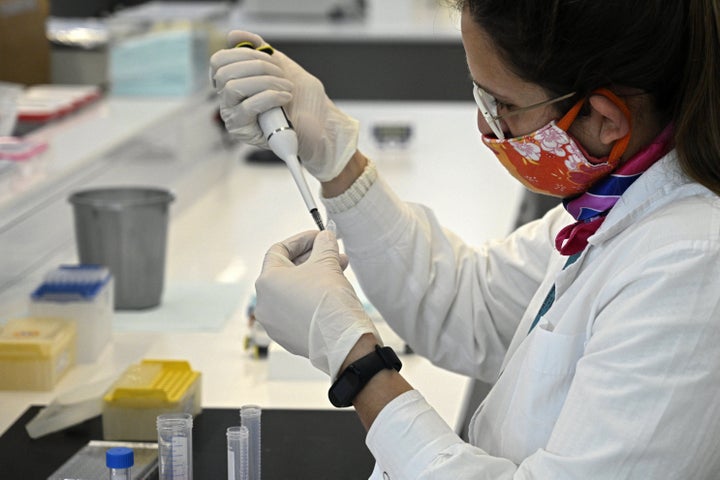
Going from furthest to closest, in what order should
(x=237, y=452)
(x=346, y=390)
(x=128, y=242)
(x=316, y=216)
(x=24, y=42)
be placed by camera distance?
(x=24, y=42), (x=128, y=242), (x=316, y=216), (x=237, y=452), (x=346, y=390)

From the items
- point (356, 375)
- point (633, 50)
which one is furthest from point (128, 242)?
point (633, 50)

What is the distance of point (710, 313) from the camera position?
111 cm

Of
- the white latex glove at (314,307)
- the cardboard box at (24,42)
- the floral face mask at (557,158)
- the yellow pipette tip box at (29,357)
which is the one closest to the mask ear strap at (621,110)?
the floral face mask at (557,158)

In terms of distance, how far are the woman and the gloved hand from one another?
230mm

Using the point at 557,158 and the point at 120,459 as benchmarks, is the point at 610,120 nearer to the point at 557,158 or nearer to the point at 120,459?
the point at 557,158

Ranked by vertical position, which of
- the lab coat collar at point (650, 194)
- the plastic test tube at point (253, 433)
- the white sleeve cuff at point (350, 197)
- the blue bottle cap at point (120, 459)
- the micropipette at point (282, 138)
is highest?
the lab coat collar at point (650, 194)

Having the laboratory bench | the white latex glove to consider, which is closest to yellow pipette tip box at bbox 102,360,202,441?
the laboratory bench

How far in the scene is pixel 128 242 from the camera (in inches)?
88.3

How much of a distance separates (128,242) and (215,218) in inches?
32.9

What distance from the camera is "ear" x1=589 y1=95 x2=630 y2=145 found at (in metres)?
1.24

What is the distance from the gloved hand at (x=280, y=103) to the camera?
1569 mm

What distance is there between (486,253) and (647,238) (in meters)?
0.58

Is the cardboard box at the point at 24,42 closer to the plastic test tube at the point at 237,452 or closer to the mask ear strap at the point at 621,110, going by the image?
the plastic test tube at the point at 237,452

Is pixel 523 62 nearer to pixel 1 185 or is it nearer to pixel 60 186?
pixel 1 185
